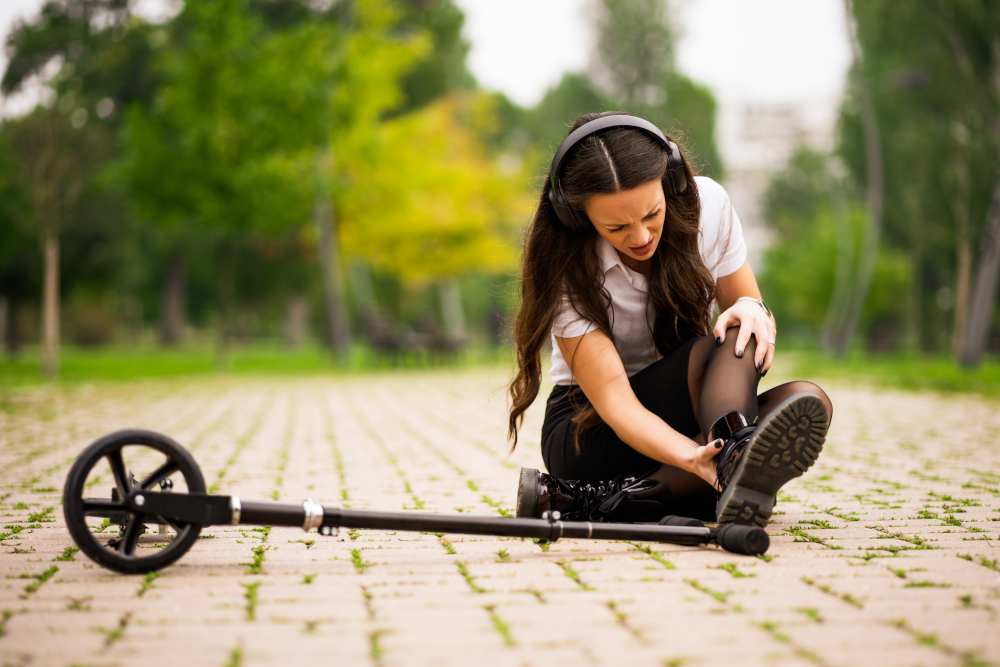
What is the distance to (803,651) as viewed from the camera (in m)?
1.88

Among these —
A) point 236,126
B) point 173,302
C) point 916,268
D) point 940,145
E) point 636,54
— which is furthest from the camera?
point 173,302

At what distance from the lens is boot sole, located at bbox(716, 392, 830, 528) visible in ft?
8.16

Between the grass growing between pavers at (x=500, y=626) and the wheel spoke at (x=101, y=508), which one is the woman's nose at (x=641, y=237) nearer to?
the grass growing between pavers at (x=500, y=626)

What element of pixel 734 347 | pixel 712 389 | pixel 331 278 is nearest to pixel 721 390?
pixel 712 389

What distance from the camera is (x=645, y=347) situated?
129 inches

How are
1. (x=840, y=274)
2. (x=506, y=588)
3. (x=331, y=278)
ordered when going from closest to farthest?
(x=506, y=588) → (x=331, y=278) → (x=840, y=274)

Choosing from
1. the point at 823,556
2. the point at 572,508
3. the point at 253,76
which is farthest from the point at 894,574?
the point at 253,76

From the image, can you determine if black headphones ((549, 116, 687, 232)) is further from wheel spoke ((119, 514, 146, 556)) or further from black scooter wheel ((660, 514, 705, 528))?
wheel spoke ((119, 514, 146, 556))

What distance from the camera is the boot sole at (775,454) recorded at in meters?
2.49

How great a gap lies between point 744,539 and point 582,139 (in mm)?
1308

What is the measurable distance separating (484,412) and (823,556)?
20.0 ft

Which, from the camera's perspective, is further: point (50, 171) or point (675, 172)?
point (50, 171)

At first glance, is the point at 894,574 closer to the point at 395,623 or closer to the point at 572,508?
the point at 572,508

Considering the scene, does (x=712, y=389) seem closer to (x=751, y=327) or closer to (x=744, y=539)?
(x=751, y=327)
